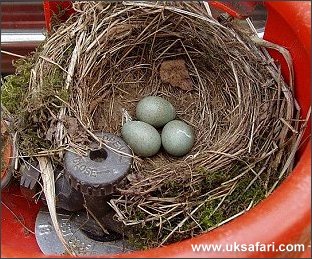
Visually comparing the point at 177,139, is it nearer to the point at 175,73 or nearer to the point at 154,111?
the point at 154,111

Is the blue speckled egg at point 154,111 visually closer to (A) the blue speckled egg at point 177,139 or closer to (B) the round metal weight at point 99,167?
(A) the blue speckled egg at point 177,139

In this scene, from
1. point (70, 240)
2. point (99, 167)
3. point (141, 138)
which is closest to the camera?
point (99, 167)

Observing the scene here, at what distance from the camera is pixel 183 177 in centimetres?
159

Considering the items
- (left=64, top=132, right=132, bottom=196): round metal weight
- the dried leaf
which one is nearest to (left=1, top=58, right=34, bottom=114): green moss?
(left=64, top=132, right=132, bottom=196): round metal weight

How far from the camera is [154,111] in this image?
72.0 inches

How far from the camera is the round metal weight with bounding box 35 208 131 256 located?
1.62 m

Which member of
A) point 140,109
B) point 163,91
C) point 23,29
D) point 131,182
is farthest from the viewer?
point 23,29

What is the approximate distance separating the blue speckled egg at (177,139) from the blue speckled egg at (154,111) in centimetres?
4

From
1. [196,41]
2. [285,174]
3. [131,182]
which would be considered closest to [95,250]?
[131,182]

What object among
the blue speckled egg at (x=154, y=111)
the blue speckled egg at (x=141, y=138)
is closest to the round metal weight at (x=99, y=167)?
the blue speckled egg at (x=141, y=138)

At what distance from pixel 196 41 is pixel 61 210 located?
1.93 feet

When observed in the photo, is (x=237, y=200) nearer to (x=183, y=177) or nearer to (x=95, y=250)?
(x=183, y=177)

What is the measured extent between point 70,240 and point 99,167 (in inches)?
9.2

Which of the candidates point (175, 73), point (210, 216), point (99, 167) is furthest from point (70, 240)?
point (175, 73)
